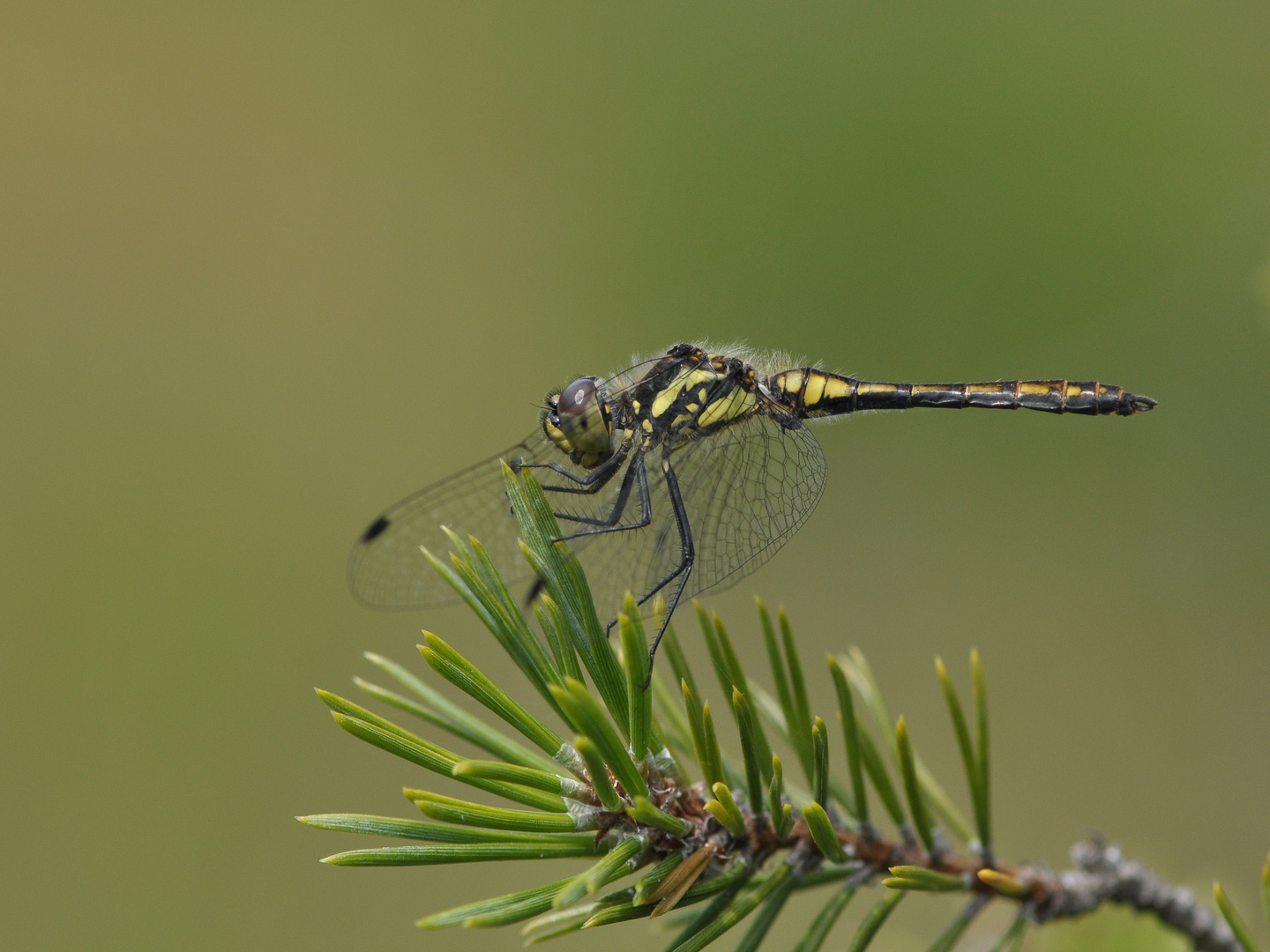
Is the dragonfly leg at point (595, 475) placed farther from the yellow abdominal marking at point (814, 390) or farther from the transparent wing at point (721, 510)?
the yellow abdominal marking at point (814, 390)

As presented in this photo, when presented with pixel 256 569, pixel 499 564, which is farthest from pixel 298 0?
pixel 499 564

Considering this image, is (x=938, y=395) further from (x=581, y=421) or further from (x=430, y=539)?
(x=430, y=539)

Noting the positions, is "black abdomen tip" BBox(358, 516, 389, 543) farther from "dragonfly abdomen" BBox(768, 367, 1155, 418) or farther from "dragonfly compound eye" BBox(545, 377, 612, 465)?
"dragonfly abdomen" BBox(768, 367, 1155, 418)

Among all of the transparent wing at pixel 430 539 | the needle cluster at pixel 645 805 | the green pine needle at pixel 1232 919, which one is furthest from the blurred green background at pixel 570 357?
the green pine needle at pixel 1232 919

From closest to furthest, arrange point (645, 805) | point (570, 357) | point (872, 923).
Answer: point (645, 805)
point (872, 923)
point (570, 357)

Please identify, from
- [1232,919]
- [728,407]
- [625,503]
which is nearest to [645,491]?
[625,503]

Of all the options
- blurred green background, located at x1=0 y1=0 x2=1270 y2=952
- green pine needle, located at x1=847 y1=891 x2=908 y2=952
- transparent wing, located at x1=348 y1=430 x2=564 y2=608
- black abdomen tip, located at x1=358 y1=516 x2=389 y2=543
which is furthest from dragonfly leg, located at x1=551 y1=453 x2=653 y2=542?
blurred green background, located at x1=0 y1=0 x2=1270 y2=952

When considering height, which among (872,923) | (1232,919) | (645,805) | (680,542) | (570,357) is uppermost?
(570,357)

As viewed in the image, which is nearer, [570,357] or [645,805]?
[645,805]
